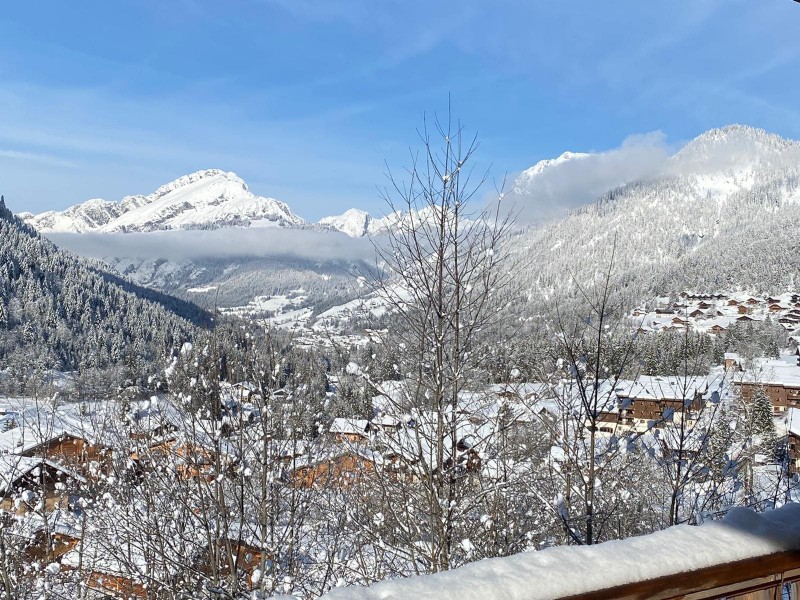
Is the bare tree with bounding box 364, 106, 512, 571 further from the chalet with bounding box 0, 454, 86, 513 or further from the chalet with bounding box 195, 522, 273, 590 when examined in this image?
the chalet with bounding box 0, 454, 86, 513

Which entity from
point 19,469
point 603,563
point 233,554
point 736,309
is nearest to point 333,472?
point 233,554

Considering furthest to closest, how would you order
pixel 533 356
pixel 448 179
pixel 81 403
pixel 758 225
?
pixel 758 225, pixel 81 403, pixel 533 356, pixel 448 179

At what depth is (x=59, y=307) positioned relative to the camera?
8256 cm

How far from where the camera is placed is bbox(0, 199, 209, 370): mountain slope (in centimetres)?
7219

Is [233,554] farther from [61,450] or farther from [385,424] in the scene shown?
[61,450]

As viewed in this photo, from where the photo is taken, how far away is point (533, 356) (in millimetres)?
6348

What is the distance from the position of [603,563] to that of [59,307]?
→ 9592 centimetres

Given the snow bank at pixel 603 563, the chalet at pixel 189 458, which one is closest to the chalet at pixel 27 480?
the chalet at pixel 189 458

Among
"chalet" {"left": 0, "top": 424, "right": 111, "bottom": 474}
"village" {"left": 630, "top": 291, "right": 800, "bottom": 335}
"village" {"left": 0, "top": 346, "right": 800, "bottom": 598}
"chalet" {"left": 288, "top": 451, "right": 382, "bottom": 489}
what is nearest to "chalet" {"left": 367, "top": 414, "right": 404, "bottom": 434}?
"village" {"left": 0, "top": 346, "right": 800, "bottom": 598}

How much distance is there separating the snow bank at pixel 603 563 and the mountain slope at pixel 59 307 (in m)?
71.0

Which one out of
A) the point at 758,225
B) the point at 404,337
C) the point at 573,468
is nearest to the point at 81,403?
the point at 404,337

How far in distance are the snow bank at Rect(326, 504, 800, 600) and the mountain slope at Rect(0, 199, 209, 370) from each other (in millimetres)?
71026

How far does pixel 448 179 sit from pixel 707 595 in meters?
3.71

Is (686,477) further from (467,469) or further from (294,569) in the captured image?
(294,569)
